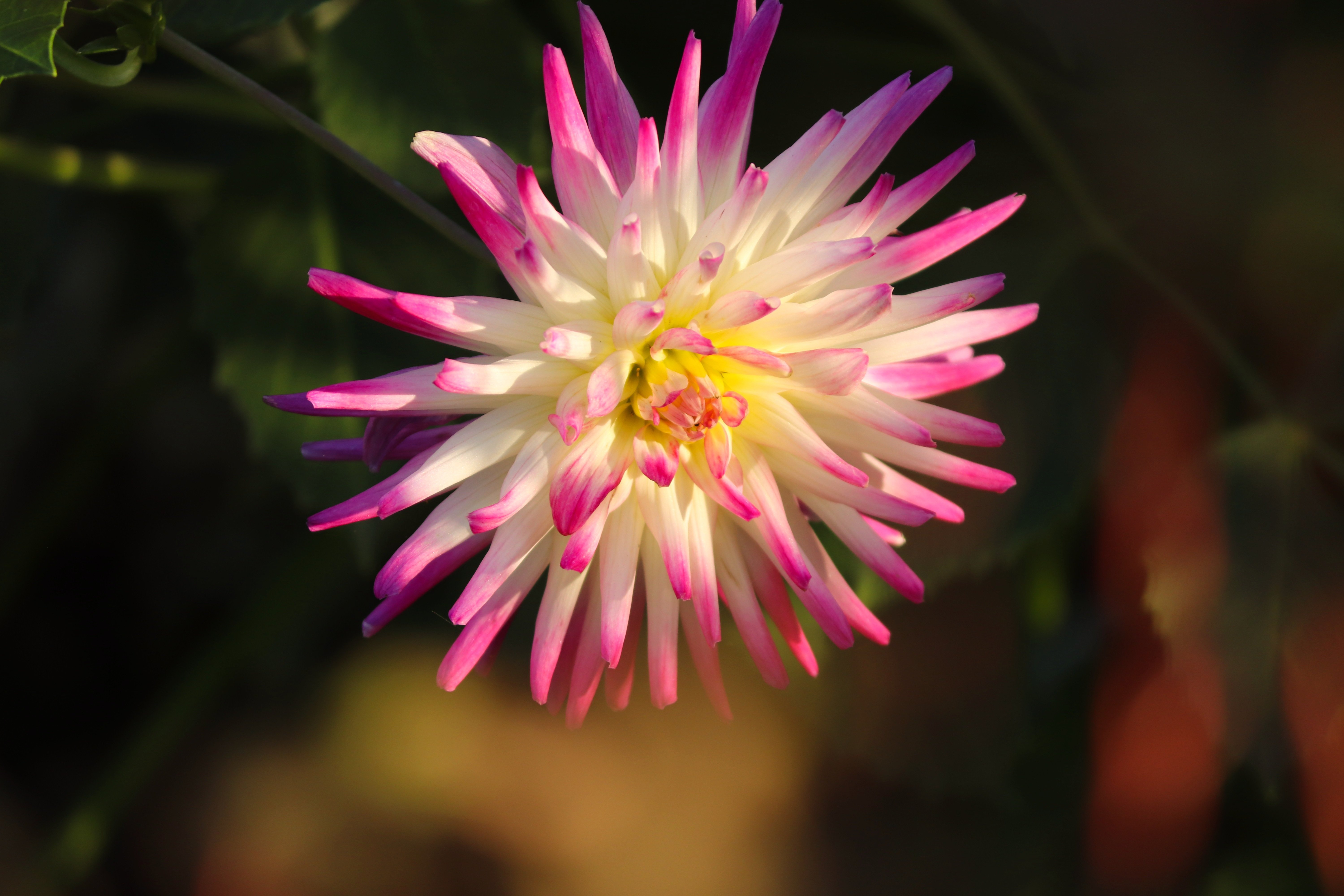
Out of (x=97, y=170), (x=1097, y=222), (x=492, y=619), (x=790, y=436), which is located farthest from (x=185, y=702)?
(x=1097, y=222)

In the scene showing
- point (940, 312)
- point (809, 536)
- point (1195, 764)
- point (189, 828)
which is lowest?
point (189, 828)

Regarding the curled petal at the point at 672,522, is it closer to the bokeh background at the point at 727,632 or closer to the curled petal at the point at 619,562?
the curled petal at the point at 619,562

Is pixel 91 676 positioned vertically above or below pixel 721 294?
below

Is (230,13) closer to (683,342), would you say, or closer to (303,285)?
(303,285)

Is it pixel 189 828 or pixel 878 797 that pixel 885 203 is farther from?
pixel 189 828

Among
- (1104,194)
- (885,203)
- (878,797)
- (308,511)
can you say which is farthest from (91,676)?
(1104,194)

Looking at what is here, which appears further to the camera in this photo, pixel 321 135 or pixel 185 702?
pixel 185 702
